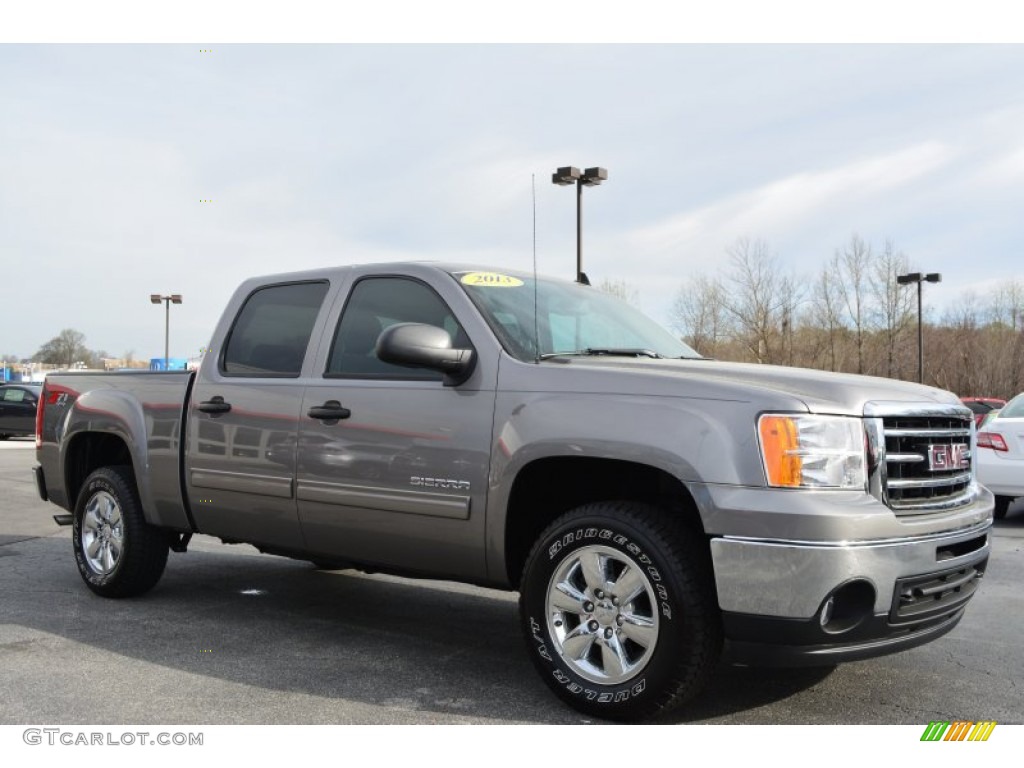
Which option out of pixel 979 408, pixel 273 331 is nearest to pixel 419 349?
pixel 273 331

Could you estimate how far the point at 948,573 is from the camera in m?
3.71

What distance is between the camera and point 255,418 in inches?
199

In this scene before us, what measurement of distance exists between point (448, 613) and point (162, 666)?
5.88 feet

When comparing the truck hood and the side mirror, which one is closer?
the truck hood

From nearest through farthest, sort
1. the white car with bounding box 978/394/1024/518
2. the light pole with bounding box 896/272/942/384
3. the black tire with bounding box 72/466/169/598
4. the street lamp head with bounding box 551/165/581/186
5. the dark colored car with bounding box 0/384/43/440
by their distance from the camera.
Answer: the black tire with bounding box 72/466/169/598
the white car with bounding box 978/394/1024/518
the street lamp head with bounding box 551/165/581/186
the dark colored car with bounding box 0/384/43/440
the light pole with bounding box 896/272/942/384

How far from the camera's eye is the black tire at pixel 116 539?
19.1 ft

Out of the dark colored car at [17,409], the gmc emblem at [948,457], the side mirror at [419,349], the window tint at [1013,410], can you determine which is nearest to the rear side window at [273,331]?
the side mirror at [419,349]

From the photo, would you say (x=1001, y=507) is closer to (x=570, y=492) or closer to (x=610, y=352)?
(x=610, y=352)

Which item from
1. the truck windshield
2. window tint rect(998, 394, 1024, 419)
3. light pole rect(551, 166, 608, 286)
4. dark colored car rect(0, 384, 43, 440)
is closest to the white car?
window tint rect(998, 394, 1024, 419)

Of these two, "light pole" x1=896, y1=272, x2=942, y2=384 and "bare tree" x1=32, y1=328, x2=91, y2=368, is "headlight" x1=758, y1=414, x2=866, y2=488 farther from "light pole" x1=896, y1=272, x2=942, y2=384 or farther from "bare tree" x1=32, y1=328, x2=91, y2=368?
"bare tree" x1=32, y1=328, x2=91, y2=368

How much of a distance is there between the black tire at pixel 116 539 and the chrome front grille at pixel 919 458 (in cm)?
425

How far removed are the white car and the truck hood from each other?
639 cm

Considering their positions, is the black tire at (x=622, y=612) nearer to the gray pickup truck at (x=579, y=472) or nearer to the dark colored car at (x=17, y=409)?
the gray pickup truck at (x=579, y=472)

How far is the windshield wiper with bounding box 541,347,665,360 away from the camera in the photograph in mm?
4434
